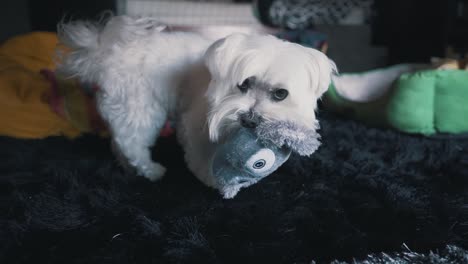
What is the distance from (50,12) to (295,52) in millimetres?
1655

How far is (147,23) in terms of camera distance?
3.78 ft

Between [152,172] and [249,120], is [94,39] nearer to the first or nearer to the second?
[152,172]

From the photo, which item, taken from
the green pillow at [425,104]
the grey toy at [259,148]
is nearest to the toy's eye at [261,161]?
the grey toy at [259,148]

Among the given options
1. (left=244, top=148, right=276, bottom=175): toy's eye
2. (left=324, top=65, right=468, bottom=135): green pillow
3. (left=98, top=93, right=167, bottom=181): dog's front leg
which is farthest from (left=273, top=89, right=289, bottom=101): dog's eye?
(left=324, top=65, right=468, bottom=135): green pillow

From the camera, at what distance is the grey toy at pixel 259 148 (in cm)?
80

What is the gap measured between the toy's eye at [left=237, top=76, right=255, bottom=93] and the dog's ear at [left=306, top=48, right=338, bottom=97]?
0.13 meters

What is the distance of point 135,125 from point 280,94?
0.45 metres

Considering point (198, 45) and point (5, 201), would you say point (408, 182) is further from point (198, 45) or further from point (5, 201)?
point (5, 201)

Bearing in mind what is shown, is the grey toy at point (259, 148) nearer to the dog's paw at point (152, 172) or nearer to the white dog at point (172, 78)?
the white dog at point (172, 78)

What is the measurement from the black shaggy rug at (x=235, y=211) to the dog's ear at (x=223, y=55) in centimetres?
32

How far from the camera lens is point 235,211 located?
945 mm

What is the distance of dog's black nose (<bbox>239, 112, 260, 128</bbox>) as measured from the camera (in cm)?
82

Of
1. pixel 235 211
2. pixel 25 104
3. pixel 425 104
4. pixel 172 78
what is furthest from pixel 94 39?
pixel 425 104

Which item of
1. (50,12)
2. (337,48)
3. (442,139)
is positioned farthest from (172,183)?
(337,48)
